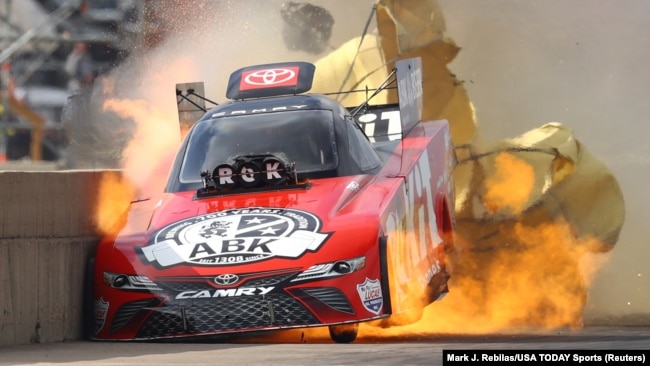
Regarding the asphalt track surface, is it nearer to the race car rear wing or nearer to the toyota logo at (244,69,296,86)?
the race car rear wing

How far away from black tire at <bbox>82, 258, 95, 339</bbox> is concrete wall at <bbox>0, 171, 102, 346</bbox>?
52mm

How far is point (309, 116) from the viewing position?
12.7 metres

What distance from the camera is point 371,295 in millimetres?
10531

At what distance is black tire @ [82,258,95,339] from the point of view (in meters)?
11.1

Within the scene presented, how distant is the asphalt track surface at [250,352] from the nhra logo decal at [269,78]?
12.5 ft

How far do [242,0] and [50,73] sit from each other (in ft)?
9.94

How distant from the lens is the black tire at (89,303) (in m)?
11.1

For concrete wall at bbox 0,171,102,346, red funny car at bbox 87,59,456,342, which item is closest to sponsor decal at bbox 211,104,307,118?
red funny car at bbox 87,59,456,342

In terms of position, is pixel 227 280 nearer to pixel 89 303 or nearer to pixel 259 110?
pixel 89 303

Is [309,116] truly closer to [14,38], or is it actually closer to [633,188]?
[633,188]

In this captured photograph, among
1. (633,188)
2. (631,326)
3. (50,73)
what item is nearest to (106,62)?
(50,73)

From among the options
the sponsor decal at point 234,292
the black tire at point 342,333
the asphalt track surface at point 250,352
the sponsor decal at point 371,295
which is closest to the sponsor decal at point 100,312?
the asphalt track surface at point 250,352

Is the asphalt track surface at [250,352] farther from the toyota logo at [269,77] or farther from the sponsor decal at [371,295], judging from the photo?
the toyota logo at [269,77]

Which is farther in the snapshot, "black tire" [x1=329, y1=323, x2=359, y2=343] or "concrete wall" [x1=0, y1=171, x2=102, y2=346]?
"black tire" [x1=329, y1=323, x2=359, y2=343]
